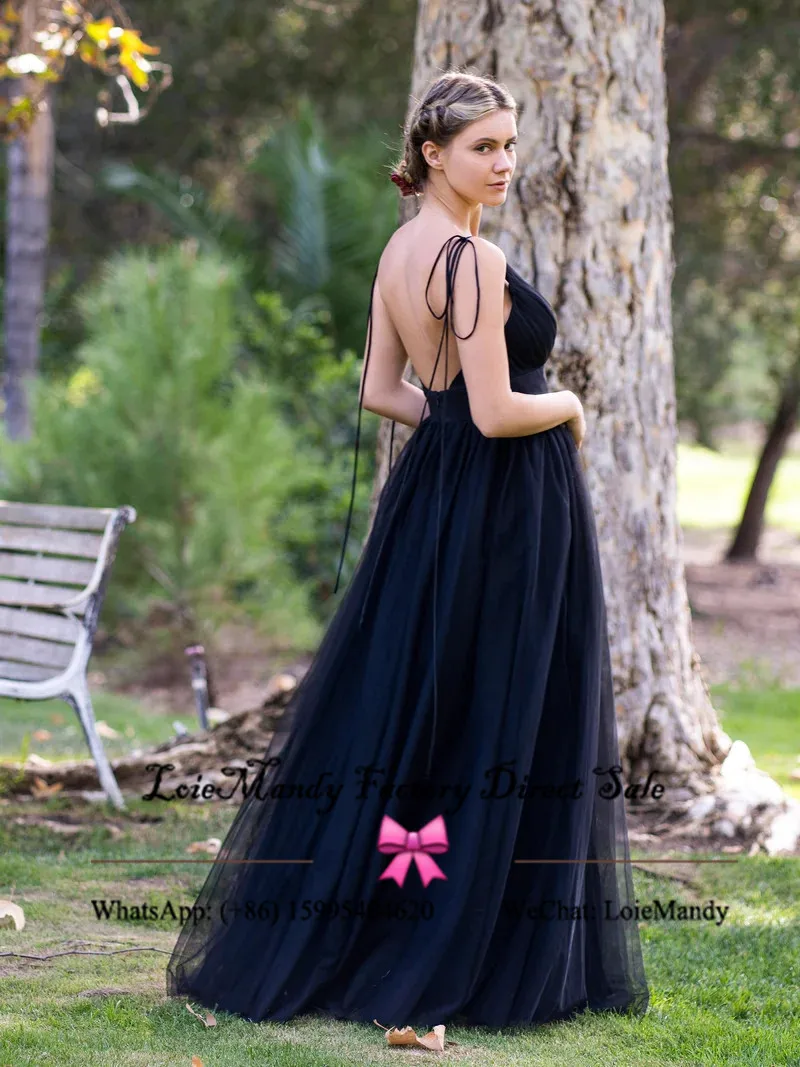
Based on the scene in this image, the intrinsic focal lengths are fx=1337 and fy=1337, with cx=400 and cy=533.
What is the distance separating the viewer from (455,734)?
2920 mm

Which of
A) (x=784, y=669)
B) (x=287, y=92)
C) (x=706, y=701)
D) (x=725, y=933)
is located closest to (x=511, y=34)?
(x=706, y=701)

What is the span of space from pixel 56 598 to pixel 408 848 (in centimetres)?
253

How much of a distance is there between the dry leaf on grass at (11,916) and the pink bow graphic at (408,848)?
1141 millimetres

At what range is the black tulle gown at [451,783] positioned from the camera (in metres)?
2.80

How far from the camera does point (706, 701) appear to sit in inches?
197

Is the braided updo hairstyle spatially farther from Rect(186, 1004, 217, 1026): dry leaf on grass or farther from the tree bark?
Rect(186, 1004, 217, 1026): dry leaf on grass

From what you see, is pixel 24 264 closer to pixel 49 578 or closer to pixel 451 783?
pixel 49 578

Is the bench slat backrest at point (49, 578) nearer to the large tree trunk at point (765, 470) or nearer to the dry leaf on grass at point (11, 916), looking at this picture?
the dry leaf on grass at point (11, 916)

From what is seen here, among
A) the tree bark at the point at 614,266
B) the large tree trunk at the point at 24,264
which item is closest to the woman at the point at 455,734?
the tree bark at the point at 614,266

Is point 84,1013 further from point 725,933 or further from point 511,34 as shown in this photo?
point 511,34

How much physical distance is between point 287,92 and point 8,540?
364 inches

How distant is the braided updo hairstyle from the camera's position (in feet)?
9.46

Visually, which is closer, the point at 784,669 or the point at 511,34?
the point at 511,34

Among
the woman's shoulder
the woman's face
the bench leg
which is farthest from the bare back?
the bench leg
